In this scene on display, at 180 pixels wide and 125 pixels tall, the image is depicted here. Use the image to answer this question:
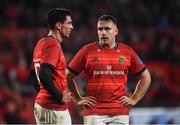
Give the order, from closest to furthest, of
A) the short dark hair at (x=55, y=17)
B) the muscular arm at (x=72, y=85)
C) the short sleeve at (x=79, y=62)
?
the short dark hair at (x=55, y=17) < the short sleeve at (x=79, y=62) < the muscular arm at (x=72, y=85)

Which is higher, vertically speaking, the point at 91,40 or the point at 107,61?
the point at 107,61

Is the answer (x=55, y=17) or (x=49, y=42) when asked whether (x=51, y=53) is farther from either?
(x=55, y=17)

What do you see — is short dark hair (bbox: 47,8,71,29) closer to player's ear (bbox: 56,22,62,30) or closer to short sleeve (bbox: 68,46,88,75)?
player's ear (bbox: 56,22,62,30)

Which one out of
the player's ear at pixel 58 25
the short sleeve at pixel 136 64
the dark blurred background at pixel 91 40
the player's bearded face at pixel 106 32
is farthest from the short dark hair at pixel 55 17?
the dark blurred background at pixel 91 40

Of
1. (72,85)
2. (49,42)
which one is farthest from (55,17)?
(72,85)

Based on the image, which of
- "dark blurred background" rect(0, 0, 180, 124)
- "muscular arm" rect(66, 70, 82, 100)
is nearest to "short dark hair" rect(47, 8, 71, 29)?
"muscular arm" rect(66, 70, 82, 100)

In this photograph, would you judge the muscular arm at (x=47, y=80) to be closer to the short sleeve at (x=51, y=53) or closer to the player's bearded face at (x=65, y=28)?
the short sleeve at (x=51, y=53)

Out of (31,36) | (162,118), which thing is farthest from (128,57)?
(31,36)

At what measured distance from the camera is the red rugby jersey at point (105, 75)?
7609 millimetres

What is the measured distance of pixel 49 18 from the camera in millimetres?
7465

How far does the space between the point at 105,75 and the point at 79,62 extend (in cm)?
39

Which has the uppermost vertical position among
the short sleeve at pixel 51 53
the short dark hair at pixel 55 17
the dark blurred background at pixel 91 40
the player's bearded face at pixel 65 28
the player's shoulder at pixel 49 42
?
the short dark hair at pixel 55 17

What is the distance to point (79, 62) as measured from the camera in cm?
779

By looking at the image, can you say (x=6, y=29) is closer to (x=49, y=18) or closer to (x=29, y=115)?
(x=29, y=115)
